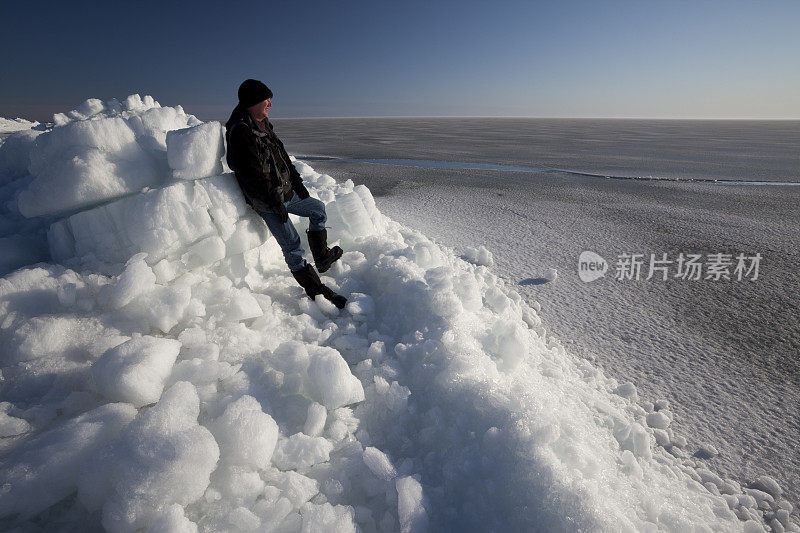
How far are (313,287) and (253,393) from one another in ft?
3.22

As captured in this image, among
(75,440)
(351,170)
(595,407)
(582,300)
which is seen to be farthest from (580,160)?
(75,440)

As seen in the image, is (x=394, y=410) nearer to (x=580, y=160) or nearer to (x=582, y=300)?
(x=582, y=300)

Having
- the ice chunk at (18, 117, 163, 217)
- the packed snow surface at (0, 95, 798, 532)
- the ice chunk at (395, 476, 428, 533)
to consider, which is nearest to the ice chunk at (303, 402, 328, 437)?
the packed snow surface at (0, 95, 798, 532)

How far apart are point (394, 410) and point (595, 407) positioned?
1.41 meters

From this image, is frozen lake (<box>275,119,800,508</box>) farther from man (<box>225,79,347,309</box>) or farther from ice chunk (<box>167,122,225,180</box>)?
ice chunk (<box>167,122,225,180</box>)

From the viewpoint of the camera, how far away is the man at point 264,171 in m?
2.42

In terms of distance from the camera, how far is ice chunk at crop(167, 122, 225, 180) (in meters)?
2.50

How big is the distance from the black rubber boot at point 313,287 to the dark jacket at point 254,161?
0.50m

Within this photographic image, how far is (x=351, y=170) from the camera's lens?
1220 cm

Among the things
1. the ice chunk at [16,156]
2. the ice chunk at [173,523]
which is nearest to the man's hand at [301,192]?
the ice chunk at [173,523]

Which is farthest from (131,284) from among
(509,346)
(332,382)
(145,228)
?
(509,346)

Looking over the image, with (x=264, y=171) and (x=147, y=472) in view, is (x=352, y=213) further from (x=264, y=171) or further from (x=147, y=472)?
(x=147, y=472)

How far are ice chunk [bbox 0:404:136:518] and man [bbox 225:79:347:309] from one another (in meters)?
1.38

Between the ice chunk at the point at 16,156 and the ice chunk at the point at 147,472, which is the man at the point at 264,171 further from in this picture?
the ice chunk at the point at 16,156
